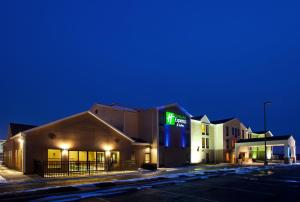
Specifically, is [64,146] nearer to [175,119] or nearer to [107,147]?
[107,147]

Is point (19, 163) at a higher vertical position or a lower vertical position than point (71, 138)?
lower

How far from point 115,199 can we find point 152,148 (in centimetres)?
2681

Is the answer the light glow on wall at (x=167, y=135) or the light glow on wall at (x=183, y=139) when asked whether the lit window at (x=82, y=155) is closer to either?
the light glow on wall at (x=167, y=135)

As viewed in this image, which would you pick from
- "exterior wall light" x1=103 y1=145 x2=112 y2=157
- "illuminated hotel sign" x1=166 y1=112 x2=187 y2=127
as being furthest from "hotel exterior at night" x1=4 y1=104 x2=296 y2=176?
"exterior wall light" x1=103 y1=145 x2=112 y2=157

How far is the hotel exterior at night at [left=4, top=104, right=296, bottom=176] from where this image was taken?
28.5m

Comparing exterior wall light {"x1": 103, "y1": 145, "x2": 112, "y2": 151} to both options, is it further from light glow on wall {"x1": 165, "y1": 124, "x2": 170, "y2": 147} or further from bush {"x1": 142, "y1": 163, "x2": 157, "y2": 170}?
light glow on wall {"x1": 165, "y1": 124, "x2": 170, "y2": 147}

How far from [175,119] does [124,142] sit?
11794 mm

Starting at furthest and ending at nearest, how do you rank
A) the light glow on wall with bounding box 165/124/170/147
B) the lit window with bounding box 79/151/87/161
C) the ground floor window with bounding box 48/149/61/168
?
the light glow on wall with bounding box 165/124/170/147 < the lit window with bounding box 79/151/87/161 < the ground floor window with bounding box 48/149/61/168

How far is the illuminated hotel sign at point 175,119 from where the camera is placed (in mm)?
43763

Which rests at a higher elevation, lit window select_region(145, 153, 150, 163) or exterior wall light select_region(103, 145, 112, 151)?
exterior wall light select_region(103, 145, 112, 151)

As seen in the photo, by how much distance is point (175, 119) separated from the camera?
45312 millimetres

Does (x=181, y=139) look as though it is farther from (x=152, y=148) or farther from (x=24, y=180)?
(x=24, y=180)

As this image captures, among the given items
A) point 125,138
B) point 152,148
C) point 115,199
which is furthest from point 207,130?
point 115,199

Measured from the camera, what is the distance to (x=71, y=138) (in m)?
30.3
